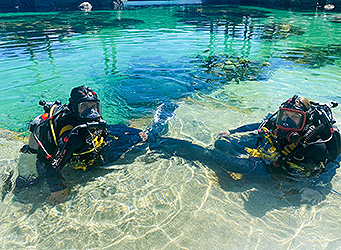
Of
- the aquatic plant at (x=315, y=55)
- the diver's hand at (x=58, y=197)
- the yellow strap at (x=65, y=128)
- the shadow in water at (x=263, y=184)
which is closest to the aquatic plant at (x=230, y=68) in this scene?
the aquatic plant at (x=315, y=55)

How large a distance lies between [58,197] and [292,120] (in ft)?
10.6

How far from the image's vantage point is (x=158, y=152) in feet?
13.7

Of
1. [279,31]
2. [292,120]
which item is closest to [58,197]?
[292,120]

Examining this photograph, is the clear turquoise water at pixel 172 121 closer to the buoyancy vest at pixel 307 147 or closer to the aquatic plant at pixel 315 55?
the aquatic plant at pixel 315 55

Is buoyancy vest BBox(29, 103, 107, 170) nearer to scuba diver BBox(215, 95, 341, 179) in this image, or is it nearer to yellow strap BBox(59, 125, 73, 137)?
yellow strap BBox(59, 125, 73, 137)

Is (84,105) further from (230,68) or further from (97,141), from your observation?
(230,68)

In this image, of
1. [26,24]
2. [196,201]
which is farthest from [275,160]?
Result: [26,24]

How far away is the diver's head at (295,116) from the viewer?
2.97 metres

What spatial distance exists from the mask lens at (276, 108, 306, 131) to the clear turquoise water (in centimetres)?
90

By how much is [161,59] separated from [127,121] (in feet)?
16.1

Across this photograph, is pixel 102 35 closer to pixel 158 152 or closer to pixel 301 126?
pixel 158 152

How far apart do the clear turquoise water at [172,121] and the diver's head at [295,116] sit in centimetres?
90

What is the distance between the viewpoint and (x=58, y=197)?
3.24 m

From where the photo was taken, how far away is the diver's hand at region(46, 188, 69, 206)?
319cm
